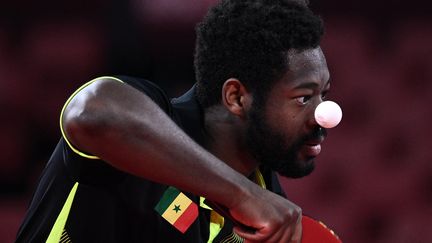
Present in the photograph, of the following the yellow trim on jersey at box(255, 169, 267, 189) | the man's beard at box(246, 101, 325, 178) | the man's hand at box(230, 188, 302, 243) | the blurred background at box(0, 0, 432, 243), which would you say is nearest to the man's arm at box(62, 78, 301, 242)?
the man's hand at box(230, 188, 302, 243)

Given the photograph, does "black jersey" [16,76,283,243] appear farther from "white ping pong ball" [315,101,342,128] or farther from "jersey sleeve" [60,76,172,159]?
"white ping pong ball" [315,101,342,128]

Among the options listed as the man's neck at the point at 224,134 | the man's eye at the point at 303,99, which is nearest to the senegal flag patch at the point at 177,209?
the man's neck at the point at 224,134

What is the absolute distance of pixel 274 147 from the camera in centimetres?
120

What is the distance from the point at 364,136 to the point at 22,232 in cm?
→ 119

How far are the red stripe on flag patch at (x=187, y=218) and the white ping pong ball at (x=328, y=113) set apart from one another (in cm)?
22

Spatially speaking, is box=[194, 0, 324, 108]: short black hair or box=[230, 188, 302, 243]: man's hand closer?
box=[230, 188, 302, 243]: man's hand

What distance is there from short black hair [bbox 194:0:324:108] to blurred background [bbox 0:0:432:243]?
0.74 meters

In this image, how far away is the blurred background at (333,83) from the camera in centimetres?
189

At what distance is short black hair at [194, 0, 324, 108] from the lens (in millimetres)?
1141

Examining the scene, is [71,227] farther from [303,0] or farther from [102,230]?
[303,0]

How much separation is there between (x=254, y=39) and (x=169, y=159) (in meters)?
0.40

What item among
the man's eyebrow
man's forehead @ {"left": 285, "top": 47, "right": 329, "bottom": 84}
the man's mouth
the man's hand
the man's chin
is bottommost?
the man's chin

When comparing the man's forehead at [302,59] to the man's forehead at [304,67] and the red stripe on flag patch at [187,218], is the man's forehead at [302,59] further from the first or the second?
the red stripe on flag patch at [187,218]

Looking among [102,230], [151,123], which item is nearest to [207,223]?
[102,230]
